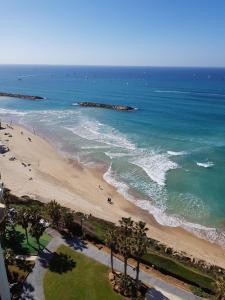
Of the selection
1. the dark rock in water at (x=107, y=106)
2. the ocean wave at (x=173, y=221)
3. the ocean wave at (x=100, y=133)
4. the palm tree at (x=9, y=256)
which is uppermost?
the dark rock in water at (x=107, y=106)

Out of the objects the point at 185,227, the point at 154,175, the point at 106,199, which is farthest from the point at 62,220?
the point at 154,175

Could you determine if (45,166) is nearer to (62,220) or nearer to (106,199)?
(106,199)

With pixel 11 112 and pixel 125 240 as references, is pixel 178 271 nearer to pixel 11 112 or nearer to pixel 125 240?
pixel 125 240

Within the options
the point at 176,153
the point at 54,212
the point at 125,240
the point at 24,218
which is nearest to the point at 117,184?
the point at 176,153

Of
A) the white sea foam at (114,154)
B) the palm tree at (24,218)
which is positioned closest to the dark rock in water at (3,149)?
the white sea foam at (114,154)

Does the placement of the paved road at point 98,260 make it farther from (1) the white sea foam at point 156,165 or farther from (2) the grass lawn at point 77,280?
(1) the white sea foam at point 156,165
